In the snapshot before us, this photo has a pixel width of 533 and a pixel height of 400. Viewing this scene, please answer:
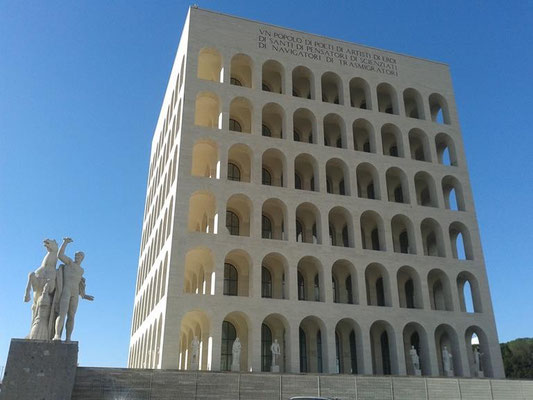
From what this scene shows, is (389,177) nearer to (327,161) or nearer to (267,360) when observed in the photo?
(327,161)

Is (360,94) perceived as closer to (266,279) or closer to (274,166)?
(274,166)

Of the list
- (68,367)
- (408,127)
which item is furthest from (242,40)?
(68,367)

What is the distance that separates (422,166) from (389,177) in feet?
8.60

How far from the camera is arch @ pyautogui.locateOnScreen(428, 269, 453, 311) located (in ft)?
115

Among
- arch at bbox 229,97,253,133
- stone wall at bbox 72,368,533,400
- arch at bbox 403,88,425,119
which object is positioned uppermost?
arch at bbox 403,88,425,119

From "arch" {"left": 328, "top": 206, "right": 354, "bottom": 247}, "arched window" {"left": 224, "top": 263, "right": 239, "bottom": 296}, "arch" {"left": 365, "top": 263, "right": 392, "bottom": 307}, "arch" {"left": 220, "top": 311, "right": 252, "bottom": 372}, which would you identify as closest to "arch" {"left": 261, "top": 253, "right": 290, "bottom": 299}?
"arched window" {"left": 224, "top": 263, "right": 239, "bottom": 296}

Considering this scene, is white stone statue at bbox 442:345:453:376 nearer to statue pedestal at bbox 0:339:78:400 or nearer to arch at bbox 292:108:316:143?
arch at bbox 292:108:316:143

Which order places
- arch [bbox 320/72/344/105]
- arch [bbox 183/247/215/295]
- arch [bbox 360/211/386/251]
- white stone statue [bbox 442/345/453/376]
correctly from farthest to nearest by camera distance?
arch [bbox 320/72/344/105], arch [bbox 360/211/386/251], white stone statue [bbox 442/345/453/376], arch [bbox 183/247/215/295]

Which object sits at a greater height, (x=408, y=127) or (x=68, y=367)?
(x=408, y=127)

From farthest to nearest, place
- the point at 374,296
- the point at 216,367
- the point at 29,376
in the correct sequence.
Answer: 1. the point at 374,296
2. the point at 216,367
3. the point at 29,376

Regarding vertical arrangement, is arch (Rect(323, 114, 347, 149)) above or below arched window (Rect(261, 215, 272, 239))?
above

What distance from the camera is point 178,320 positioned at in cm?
2895

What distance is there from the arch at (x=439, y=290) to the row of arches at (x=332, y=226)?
1644mm

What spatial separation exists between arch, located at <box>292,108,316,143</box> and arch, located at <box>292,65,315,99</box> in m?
1.54
